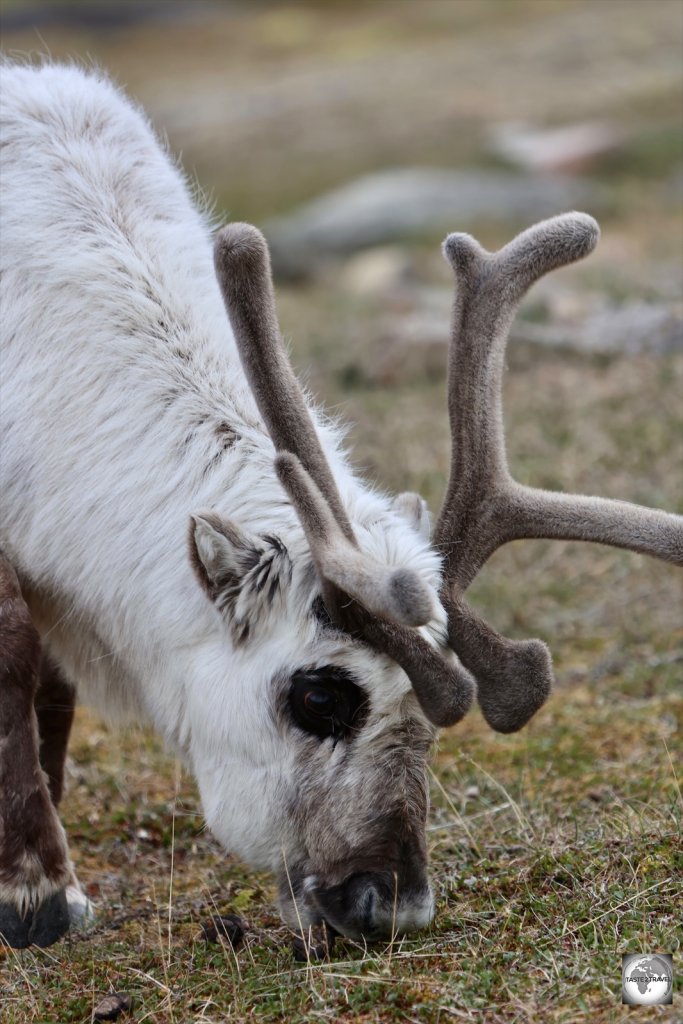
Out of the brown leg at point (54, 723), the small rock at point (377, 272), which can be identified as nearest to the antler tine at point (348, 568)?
the brown leg at point (54, 723)

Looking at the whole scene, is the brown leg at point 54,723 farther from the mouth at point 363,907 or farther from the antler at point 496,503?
the antler at point 496,503

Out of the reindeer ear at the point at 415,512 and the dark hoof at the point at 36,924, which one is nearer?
the dark hoof at the point at 36,924

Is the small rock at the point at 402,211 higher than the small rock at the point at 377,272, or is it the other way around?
the small rock at the point at 402,211

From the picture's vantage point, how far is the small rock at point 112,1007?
3.74 m

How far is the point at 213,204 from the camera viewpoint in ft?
18.3

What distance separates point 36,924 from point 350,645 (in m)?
1.36

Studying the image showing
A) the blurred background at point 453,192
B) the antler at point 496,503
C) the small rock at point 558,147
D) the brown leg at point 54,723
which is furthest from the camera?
the small rock at point 558,147

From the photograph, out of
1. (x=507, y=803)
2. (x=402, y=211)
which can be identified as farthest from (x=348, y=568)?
(x=402, y=211)

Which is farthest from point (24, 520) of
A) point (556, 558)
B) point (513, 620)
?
point (556, 558)

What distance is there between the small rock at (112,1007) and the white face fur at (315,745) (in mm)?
509

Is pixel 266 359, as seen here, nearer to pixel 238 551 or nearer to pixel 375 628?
pixel 238 551

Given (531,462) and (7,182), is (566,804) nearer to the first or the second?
(7,182)

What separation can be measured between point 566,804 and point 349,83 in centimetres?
3407

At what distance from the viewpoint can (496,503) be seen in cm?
418
